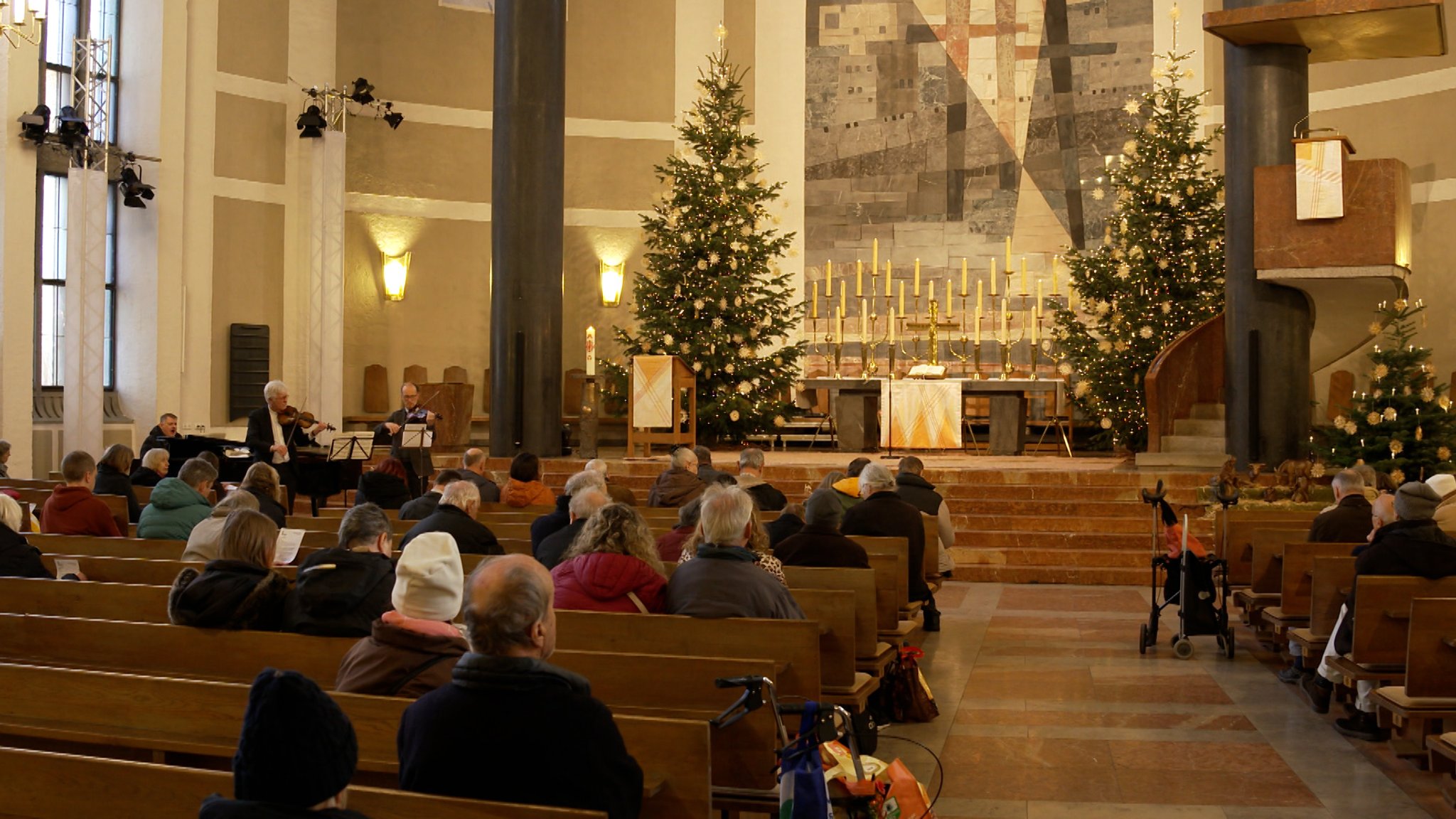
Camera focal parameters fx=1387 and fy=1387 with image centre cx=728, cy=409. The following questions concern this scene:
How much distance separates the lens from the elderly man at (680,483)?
9.01 meters

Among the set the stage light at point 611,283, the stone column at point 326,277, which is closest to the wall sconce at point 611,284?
the stage light at point 611,283

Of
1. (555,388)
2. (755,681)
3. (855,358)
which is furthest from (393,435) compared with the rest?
(755,681)

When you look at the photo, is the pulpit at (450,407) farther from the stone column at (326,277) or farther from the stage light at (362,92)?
the stage light at (362,92)

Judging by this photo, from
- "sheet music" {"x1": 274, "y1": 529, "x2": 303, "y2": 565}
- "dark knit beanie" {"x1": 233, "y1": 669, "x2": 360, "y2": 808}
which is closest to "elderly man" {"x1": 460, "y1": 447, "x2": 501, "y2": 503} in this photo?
"sheet music" {"x1": 274, "y1": 529, "x2": 303, "y2": 565}

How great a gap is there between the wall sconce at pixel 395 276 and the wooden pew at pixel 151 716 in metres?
15.3

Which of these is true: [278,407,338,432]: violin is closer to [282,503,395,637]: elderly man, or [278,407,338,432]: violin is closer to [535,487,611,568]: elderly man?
[535,487,611,568]: elderly man

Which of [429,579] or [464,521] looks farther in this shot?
[464,521]

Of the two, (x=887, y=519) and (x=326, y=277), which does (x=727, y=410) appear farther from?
(x=887, y=519)

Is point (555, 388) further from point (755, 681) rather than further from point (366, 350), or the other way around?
point (755, 681)

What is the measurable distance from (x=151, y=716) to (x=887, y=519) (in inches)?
182

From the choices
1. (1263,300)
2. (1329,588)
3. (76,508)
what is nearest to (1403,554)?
(1329,588)

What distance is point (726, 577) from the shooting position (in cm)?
490

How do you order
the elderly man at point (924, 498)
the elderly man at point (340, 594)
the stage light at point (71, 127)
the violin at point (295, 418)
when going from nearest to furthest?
1. the elderly man at point (340, 594)
2. the elderly man at point (924, 498)
3. the violin at point (295, 418)
4. the stage light at point (71, 127)

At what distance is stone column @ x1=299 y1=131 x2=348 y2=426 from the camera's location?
57.9 feet
